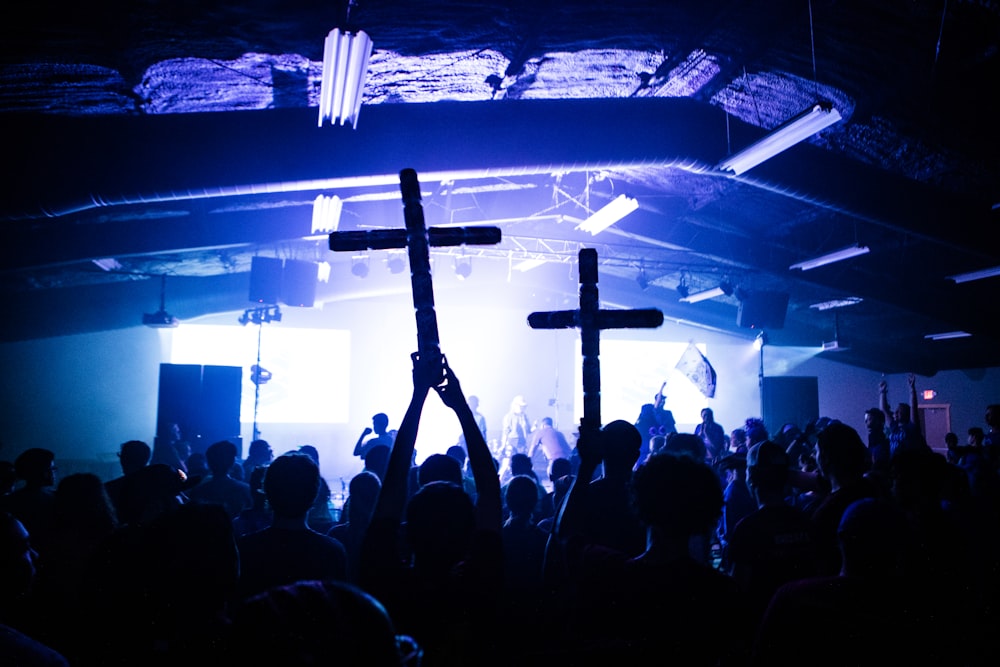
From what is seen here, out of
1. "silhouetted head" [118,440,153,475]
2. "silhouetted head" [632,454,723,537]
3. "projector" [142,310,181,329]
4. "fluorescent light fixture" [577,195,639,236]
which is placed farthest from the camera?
"projector" [142,310,181,329]

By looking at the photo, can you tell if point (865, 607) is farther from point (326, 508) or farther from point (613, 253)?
point (613, 253)

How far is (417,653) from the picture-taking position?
3.99ft

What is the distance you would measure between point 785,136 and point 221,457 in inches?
223

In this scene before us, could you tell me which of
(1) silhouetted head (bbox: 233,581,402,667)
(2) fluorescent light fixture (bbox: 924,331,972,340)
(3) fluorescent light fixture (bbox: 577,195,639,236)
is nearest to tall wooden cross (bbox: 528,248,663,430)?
(1) silhouetted head (bbox: 233,581,402,667)

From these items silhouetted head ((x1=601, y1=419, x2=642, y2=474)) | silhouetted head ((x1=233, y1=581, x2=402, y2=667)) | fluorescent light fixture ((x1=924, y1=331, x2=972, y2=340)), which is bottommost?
silhouetted head ((x1=233, y1=581, x2=402, y2=667))

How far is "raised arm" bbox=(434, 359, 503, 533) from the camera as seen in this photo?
6.98 feet

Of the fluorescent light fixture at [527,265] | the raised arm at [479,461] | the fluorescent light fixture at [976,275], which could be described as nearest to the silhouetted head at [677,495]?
the raised arm at [479,461]

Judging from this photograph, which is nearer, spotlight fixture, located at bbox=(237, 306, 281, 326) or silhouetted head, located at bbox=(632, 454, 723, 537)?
silhouetted head, located at bbox=(632, 454, 723, 537)

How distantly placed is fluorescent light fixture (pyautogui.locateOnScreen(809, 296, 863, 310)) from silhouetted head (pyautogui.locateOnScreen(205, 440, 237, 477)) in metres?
13.8

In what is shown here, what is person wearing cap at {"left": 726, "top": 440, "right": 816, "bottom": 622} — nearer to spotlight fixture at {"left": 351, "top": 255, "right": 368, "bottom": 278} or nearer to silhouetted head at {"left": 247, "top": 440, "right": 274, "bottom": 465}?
silhouetted head at {"left": 247, "top": 440, "right": 274, "bottom": 465}

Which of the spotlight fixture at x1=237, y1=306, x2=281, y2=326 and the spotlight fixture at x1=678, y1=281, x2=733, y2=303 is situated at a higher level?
the spotlight fixture at x1=678, y1=281, x2=733, y2=303

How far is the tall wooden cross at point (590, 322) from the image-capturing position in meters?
2.37

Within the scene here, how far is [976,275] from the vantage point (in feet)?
36.8

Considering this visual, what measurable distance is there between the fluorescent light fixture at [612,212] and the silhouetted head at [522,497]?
6454mm
